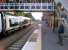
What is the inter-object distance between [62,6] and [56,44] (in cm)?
30

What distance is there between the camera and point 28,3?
2.86 meters

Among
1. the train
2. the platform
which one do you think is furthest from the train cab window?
the platform

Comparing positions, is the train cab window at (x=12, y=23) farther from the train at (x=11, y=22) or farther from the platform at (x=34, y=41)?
the platform at (x=34, y=41)

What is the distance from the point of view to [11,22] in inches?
114

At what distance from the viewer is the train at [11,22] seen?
9.46 ft

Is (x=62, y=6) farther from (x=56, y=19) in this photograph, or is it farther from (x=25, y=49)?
(x=25, y=49)

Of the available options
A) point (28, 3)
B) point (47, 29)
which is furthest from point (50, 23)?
point (28, 3)

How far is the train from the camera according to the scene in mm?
2883

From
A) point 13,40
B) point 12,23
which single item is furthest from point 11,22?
point 13,40

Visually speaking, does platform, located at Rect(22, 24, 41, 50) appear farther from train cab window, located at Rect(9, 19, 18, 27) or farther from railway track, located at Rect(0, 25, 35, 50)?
train cab window, located at Rect(9, 19, 18, 27)

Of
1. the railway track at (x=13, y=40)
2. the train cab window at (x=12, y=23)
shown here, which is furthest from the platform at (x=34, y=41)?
the train cab window at (x=12, y=23)

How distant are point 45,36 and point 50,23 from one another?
108 millimetres

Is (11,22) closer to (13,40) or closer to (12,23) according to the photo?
(12,23)

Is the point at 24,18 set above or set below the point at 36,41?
above
